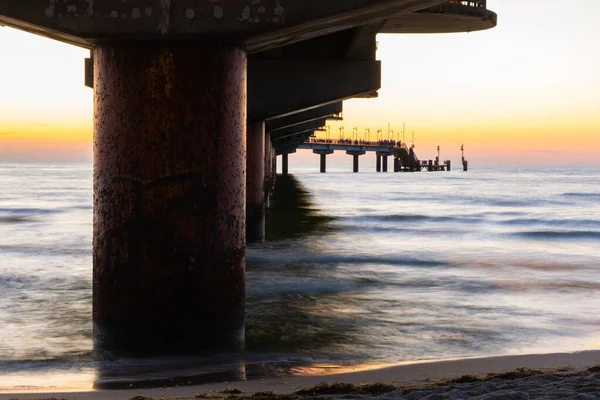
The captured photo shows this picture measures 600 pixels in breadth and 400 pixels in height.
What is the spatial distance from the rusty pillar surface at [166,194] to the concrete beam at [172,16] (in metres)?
0.13

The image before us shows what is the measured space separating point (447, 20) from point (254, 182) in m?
5.29

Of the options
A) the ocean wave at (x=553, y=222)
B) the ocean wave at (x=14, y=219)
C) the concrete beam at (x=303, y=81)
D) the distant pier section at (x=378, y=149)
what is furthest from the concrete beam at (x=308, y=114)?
the distant pier section at (x=378, y=149)

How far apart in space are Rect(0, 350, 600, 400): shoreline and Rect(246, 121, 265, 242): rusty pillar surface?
437 inches

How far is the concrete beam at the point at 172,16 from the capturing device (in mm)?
5750

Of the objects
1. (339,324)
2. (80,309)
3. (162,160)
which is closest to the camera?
(162,160)

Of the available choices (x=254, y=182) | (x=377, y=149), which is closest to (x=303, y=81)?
(x=254, y=182)

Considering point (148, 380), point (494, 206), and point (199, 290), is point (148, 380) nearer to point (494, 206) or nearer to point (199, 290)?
point (199, 290)

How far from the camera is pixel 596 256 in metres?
18.0

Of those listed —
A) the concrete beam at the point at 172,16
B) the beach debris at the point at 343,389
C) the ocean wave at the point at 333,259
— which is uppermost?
the concrete beam at the point at 172,16

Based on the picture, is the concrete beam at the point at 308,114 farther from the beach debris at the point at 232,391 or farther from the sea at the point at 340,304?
the beach debris at the point at 232,391

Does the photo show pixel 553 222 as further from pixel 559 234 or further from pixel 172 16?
pixel 172 16

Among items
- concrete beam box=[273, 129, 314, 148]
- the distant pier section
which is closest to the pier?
the distant pier section

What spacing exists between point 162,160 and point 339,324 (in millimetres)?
3186

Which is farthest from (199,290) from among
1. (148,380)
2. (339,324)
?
(339,324)
